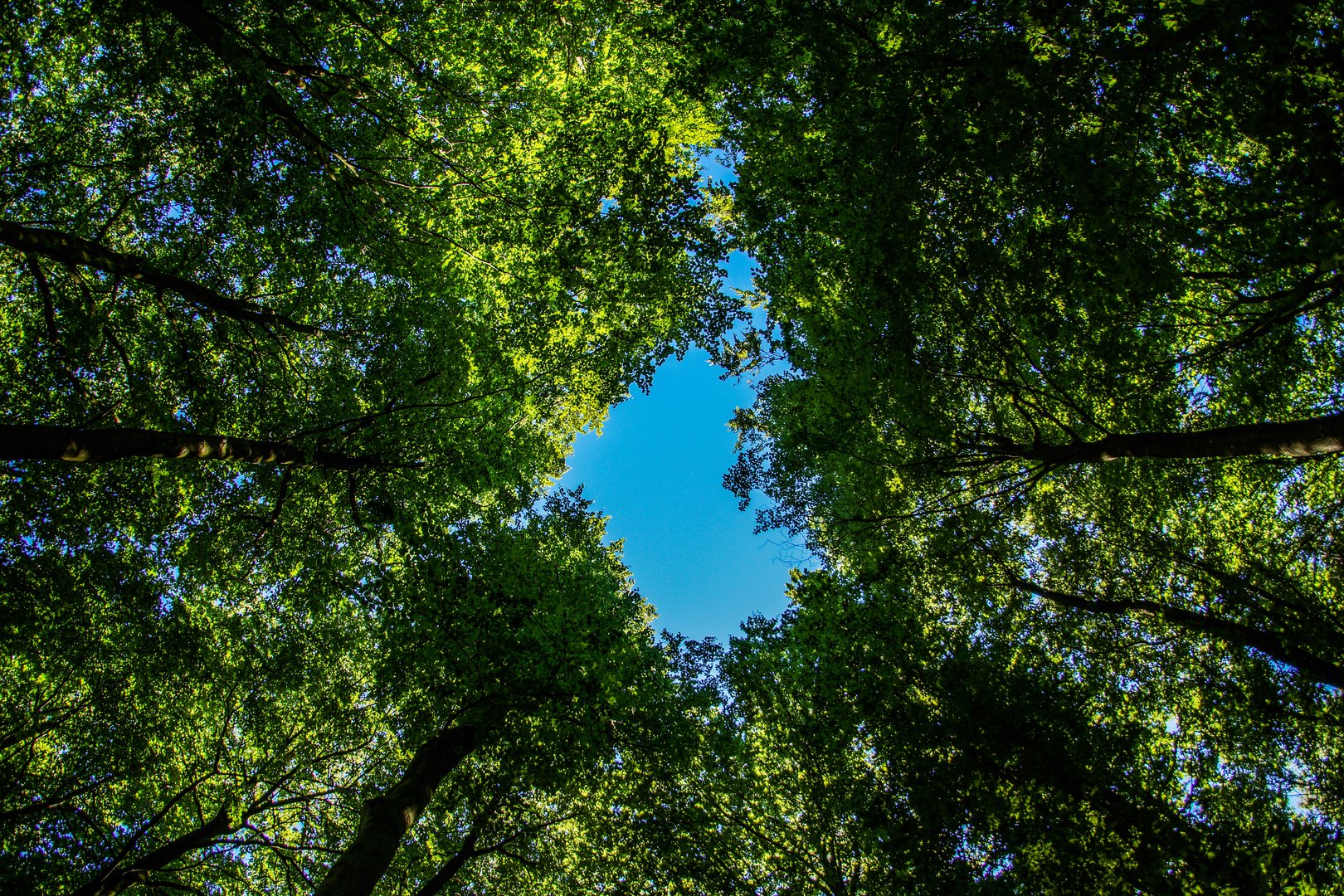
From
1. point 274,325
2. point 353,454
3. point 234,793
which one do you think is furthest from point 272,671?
point 274,325

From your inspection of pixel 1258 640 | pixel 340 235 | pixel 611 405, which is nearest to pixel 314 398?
pixel 340 235

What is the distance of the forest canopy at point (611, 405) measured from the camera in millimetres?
7031

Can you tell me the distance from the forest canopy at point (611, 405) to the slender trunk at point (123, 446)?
6 cm

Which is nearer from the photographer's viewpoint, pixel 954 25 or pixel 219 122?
pixel 954 25

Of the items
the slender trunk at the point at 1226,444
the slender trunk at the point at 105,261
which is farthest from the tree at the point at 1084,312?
the slender trunk at the point at 105,261

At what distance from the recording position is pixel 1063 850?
7164mm

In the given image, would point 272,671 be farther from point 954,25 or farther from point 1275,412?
point 1275,412

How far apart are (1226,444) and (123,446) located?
13.0 metres

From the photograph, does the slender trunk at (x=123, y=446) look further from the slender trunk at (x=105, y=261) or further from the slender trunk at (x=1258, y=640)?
the slender trunk at (x=1258, y=640)

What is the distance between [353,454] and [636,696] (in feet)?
24.1

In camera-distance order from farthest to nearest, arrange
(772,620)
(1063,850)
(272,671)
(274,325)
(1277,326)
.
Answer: (772,620), (272,671), (274,325), (1277,326), (1063,850)

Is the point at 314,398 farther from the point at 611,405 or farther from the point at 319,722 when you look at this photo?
the point at 319,722

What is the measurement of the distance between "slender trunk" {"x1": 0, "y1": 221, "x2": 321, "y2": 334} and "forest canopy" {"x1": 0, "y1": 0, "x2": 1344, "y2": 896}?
0.10 m

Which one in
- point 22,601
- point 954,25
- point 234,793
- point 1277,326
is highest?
point 1277,326
